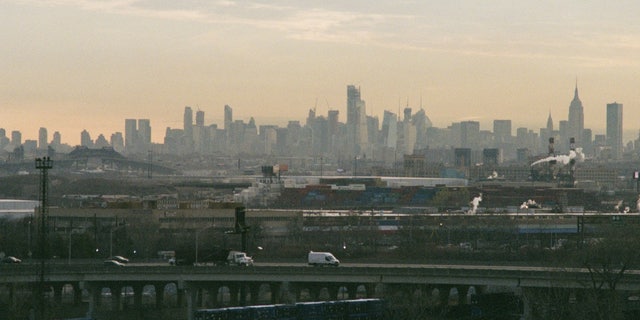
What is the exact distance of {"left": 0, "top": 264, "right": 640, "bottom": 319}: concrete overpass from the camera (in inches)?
2036

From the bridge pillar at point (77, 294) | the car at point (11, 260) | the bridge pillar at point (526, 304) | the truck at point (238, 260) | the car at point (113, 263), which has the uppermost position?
the truck at point (238, 260)

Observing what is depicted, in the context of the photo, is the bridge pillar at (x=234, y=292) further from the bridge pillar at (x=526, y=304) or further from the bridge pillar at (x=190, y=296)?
the bridge pillar at (x=526, y=304)

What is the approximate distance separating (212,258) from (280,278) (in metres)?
6.74

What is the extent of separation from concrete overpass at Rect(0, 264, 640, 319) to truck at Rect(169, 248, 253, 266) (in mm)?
2663

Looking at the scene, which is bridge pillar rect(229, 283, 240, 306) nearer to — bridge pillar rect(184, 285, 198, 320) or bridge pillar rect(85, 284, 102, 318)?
bridge pillar rect(184, 285, 198, 320)

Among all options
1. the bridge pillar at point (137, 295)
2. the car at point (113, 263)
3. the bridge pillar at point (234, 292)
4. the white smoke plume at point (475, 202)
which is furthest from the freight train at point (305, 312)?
the white smoke plume at point (475, 202)

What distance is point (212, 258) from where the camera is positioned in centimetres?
5972

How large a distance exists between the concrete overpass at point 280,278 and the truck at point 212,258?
8.74 ft

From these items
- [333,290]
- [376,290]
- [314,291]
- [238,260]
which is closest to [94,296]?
[238,260]

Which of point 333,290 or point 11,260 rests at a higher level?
point 11,260

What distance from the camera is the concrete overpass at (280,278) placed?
5172 centimetres

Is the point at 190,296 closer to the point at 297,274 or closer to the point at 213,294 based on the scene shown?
the point at 213,294

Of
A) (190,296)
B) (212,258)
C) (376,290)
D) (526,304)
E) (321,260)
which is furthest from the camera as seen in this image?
(212,258)

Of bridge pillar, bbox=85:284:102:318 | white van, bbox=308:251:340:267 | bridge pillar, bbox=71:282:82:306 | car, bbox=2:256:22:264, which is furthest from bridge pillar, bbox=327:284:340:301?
car, bbox=2:256:22:264
